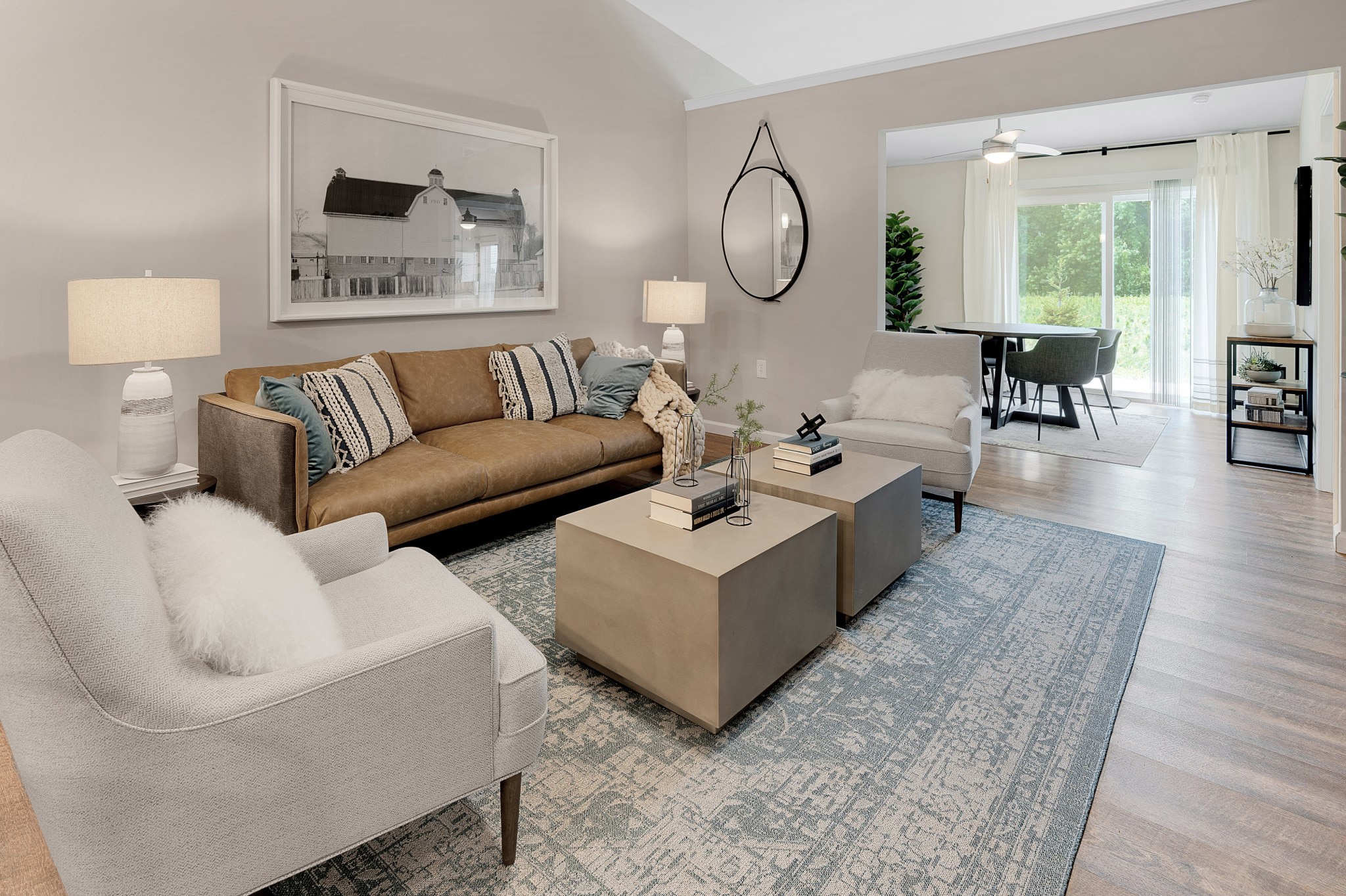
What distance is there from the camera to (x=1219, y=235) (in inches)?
247

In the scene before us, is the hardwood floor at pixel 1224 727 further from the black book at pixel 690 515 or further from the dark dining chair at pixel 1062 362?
the dark dining chair at pixel 1062 362

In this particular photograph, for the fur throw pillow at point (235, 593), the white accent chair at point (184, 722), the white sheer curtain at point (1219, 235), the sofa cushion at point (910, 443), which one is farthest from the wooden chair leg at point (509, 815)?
the white sheer curtain at point (1219, 235)

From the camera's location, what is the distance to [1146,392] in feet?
23.0

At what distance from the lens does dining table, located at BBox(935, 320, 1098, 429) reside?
5711 millimetres

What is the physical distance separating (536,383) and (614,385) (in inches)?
15.8

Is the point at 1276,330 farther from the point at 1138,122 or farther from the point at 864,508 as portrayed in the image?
the point at 864,508

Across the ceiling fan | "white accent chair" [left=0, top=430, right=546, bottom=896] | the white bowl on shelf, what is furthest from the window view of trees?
"white accent chair" [left=0, top=430, right=546, bottom=896]

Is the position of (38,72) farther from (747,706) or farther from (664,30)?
(664,30)

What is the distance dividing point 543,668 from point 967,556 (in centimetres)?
219

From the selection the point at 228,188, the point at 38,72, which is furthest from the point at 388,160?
the point at 38,72

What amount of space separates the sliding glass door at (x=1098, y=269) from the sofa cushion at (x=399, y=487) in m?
6.41

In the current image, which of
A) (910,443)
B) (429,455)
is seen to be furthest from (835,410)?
(429,455)

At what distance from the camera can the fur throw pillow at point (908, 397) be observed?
3.62 meters

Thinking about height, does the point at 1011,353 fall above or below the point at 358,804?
above
